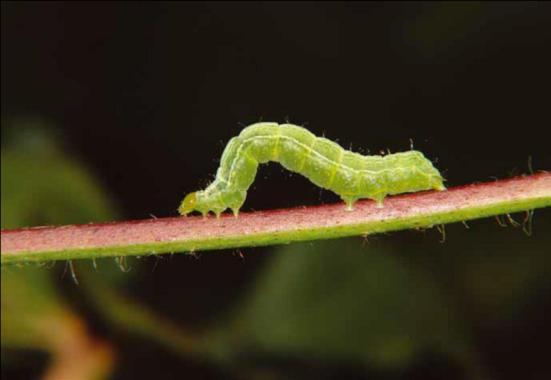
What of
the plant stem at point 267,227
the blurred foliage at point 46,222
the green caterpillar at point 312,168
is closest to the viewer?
the plant stem at point 267,227

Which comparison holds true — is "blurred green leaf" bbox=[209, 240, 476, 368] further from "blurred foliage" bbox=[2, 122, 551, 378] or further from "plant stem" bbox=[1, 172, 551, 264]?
"plant stem" bbox=[1, 172, 551, 264]

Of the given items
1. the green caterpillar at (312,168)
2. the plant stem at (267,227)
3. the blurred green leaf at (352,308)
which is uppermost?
the blurred green leaf at (352,308)

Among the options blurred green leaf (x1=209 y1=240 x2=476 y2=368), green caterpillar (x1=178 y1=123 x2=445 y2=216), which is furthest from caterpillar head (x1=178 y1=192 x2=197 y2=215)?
blurred green leaf (x1=209 y1=240 x2=476 y2=368)

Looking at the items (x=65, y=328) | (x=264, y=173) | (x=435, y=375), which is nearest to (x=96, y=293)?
(x=65, y=328)

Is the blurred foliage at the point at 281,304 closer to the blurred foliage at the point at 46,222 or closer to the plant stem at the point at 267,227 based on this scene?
the blurred foliage at the point at 46,222

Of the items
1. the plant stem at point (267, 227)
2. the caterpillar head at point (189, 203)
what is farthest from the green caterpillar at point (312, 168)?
the plant stem at point (267, 227)

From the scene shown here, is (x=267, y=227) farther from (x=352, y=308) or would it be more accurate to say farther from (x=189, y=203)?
(x=352, y=308)
